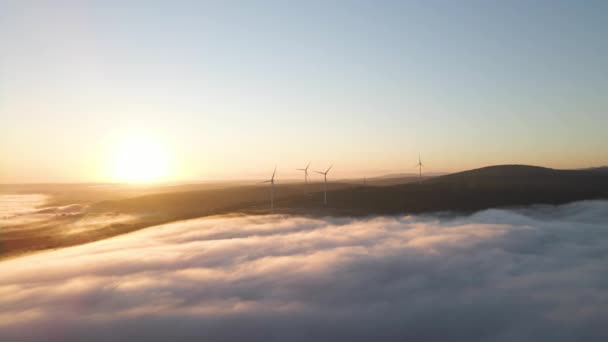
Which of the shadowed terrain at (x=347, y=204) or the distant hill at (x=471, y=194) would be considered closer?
the shadowed terrain at (x=347, y=204)

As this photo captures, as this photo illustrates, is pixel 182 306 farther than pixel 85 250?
No

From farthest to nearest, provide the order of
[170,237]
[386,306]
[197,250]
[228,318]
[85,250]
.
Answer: [170,237]
[85,250]
[197,250]
[386,306]
[228,318]

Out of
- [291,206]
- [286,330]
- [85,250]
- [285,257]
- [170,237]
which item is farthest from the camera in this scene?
[291,206]

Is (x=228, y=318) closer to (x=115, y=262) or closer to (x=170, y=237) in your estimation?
(x=115, y=262)

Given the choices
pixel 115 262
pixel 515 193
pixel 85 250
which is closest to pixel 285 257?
pixel 115 262

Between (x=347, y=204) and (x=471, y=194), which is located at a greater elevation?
(x=471, y=194)

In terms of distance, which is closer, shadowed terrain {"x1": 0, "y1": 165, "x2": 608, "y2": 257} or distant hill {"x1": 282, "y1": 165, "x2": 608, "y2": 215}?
shadowed terrain {"x1": 0, "y1": 165, "x2": 608, "y2": 257}

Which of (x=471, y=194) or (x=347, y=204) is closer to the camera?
(x=347, y=204)

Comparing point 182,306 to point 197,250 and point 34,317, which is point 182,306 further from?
point 197,250

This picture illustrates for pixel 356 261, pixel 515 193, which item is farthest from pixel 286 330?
pixel 515 193
